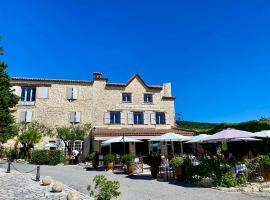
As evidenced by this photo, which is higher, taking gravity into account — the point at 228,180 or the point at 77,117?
the point at 77,117

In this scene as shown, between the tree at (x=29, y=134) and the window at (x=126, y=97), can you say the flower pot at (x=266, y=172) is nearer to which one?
the tree at (x=29, y=134)

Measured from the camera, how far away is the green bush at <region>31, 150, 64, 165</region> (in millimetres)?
30906

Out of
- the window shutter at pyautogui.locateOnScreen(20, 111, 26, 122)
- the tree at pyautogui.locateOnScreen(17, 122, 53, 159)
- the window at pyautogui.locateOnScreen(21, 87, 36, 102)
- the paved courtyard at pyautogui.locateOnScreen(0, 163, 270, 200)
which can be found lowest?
the paved courtyard at pyautogui.locateOnScreen(0, 163, 270, 200)

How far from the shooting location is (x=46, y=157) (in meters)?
31.1

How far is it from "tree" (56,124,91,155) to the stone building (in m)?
0.83

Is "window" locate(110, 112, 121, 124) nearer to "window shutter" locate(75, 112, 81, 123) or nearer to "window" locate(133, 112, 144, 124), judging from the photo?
"window" locate(133, 112, 144, 124)

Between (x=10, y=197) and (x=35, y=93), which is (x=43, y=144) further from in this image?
(x=10, y=197)

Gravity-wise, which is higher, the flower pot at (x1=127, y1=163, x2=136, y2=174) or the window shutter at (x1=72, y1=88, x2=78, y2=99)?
the window shutter at (x1=72, y1=88, x2=78, y2=99)

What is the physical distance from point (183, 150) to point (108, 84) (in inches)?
541

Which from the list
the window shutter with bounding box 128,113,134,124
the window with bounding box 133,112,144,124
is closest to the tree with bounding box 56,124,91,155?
the window shutter with bounding box 128,113,134,124

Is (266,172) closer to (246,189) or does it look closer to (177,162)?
(246,189)

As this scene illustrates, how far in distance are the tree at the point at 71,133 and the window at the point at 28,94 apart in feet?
17.0

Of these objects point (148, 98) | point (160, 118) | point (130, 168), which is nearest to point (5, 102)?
point (130, 168)

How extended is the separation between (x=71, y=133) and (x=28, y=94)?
737 cm
